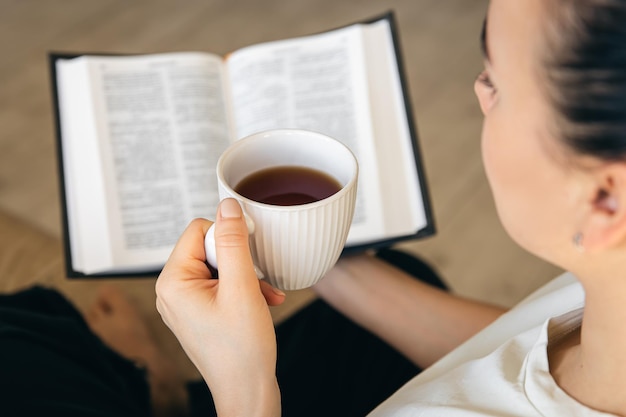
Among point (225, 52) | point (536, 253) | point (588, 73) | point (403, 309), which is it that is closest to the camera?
point (588, 73)

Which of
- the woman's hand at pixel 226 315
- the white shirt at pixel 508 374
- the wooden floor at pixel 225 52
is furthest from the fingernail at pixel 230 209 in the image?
the wooden floor at pixel 225 52

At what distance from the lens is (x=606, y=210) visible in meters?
0.43

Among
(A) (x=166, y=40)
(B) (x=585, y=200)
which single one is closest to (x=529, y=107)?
(B) (x=585, y=200)

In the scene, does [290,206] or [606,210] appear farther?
[290,206]

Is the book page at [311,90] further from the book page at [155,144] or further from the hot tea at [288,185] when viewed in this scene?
the hot tea at [288,185]

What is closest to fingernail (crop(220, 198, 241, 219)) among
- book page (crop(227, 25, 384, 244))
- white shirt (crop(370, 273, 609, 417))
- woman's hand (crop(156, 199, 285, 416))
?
woman's hand (crop(156, 199, 285, 416))

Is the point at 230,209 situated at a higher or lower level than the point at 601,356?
higher

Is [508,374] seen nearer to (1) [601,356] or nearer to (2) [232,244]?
(1) [601,356]

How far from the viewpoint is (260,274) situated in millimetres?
626

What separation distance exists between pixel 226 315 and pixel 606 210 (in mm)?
321

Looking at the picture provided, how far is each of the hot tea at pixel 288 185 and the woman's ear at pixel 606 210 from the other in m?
0.27

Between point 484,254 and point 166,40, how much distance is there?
122 centimetres

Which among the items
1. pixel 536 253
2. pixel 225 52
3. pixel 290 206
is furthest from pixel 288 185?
pixel 225 52

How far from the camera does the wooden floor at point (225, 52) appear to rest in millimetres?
1409
